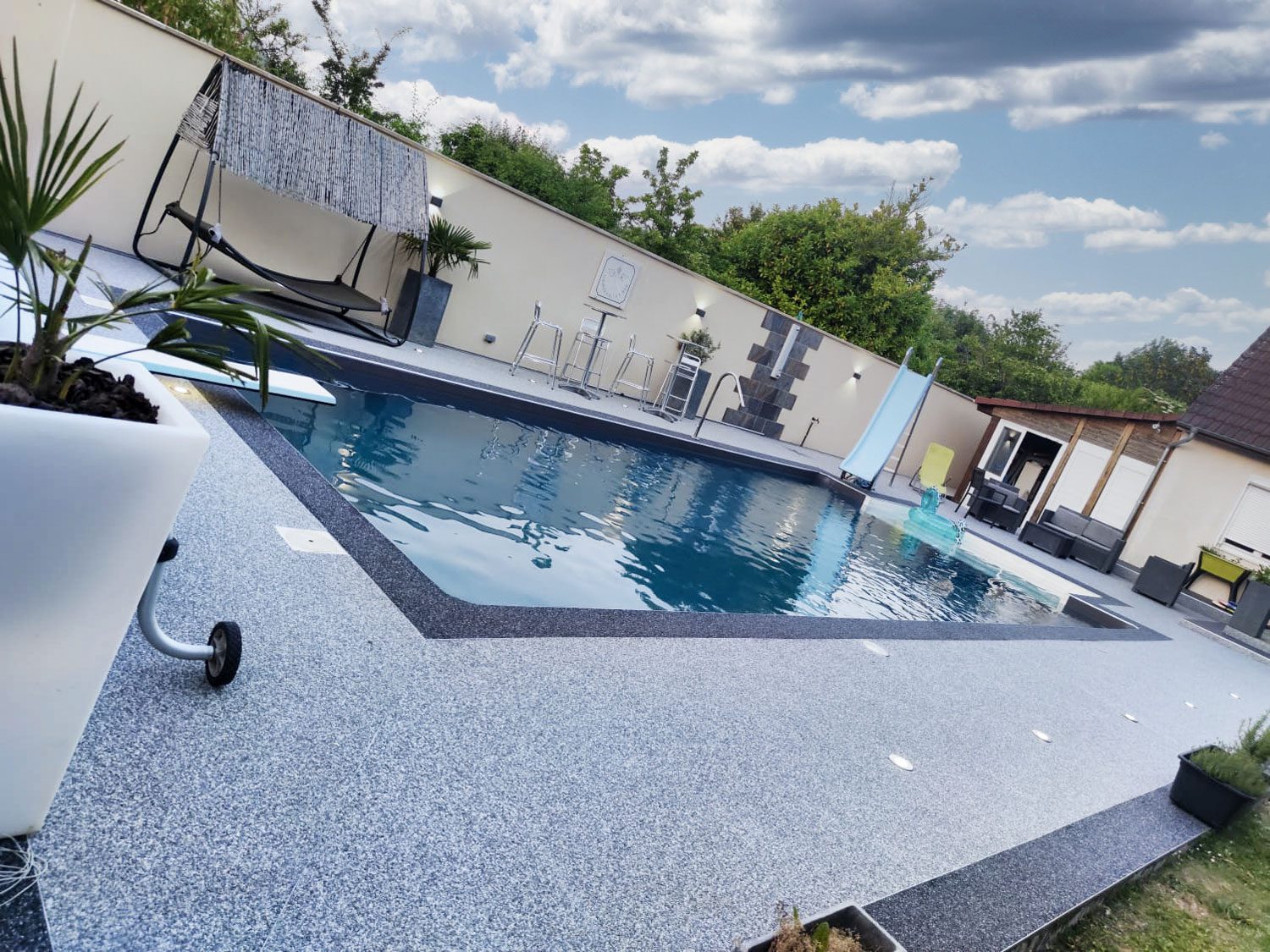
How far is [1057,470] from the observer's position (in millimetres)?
14273

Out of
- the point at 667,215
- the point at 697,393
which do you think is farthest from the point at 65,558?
the point at 667,215

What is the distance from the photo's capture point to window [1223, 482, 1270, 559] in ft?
37.6

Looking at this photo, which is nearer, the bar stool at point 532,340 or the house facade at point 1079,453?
the bar stool at point 532,340

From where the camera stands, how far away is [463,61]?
3866cm

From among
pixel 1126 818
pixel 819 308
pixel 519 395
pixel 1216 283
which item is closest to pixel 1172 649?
pixel 1126 818

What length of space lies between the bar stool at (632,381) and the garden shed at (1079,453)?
7090 mm

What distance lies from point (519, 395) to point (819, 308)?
1547 centimetres

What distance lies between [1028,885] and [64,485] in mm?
2631

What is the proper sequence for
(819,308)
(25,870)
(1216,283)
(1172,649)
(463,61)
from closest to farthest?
(25,870)
(1172,649)
(819,308)
(463,61)
(1216,283)

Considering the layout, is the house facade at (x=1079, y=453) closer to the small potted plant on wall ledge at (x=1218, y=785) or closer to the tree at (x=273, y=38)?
the small potted plant on wall ledge at (x=1218, y=785)

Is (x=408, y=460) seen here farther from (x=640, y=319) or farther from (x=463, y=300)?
(x=640, y=319)

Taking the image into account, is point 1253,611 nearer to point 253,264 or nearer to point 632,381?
A: point 632,381

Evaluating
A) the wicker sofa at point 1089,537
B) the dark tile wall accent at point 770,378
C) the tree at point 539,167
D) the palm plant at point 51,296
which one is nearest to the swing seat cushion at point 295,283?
the palm plant at point 51,296

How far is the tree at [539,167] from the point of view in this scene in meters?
18.3
